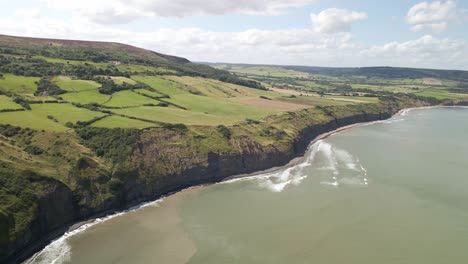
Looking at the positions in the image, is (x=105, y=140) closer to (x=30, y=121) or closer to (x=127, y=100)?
(x=30, y=121)

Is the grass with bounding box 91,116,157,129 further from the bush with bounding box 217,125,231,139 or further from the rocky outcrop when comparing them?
the rocky outcrop

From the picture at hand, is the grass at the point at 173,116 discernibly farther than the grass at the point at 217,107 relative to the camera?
No

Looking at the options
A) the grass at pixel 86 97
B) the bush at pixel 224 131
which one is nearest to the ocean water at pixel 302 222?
the bush at pixel 224 131

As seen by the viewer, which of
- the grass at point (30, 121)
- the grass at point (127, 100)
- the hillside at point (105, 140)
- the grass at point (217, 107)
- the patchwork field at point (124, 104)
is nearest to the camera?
the hillside at point (105, 140)

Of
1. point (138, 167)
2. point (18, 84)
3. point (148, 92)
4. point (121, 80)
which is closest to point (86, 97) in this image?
point (18, 84)

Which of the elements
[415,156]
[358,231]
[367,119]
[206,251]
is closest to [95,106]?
[206,251]

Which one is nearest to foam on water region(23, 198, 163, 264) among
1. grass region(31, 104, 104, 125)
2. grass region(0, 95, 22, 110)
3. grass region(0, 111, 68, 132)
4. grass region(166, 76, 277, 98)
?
grass region(0, 111, 68, 132)

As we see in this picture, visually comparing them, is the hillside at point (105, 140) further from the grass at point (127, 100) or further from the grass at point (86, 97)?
the grass at point (127, 100)
